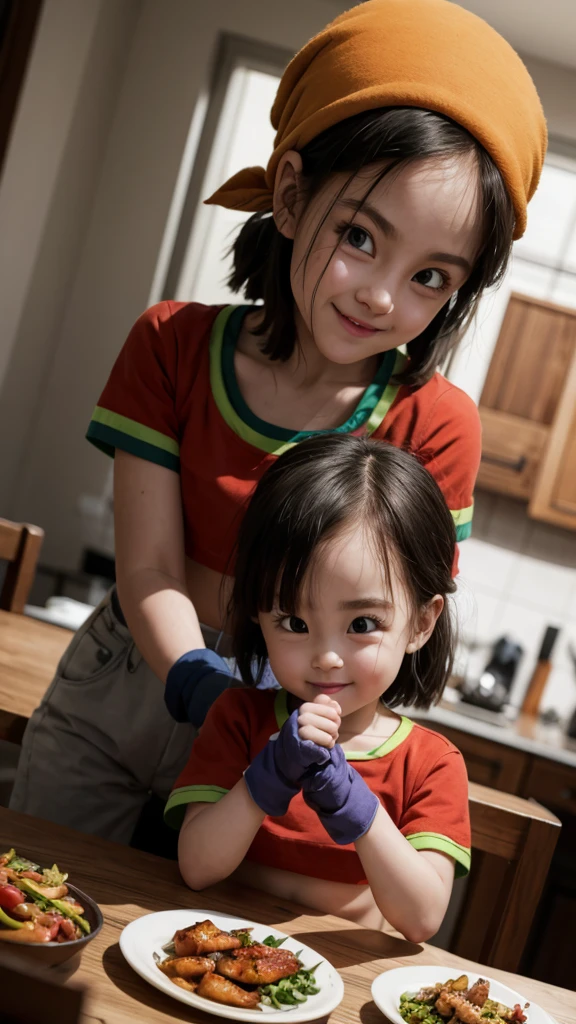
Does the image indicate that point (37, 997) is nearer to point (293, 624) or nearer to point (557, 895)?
point (293, 624)

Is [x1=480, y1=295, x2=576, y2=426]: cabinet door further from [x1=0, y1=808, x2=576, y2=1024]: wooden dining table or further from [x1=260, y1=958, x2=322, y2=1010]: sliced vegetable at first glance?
[x1=260, y1=958, x2=322, y2=1010]: sliced vegetable

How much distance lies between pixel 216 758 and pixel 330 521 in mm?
236

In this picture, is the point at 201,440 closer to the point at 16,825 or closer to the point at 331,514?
the point at 331,514

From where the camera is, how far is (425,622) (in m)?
0.94

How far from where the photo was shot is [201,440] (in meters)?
1.03

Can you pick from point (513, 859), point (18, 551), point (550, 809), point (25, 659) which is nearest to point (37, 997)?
point (513, 859)

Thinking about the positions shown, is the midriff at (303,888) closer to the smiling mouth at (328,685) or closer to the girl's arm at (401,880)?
the girl's arm at (401,880)

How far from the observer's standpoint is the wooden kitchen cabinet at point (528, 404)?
339 cm

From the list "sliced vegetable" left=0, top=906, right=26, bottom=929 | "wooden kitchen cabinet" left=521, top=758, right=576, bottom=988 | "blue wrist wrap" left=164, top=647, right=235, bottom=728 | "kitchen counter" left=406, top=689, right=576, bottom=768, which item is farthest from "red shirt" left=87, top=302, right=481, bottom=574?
"wooden kitchen cabinet" left=521, top=758, right=576, bottom=988

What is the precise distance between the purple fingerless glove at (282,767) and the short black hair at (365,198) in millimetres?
423

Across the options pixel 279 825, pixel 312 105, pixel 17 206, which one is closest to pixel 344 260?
pixel 312 105

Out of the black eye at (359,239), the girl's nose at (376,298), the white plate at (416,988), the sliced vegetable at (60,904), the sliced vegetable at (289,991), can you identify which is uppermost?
the black eye at (359,239)

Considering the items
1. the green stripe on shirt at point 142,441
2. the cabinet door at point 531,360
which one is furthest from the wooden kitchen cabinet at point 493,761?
the green stripe on shirt at point 142,441

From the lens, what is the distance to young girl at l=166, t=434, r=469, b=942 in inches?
32.4
